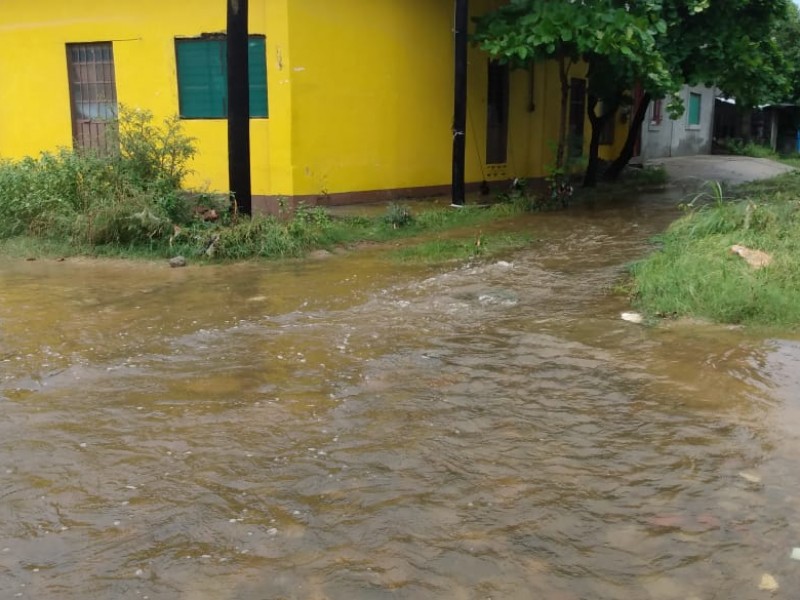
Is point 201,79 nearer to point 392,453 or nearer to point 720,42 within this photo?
point 720,42

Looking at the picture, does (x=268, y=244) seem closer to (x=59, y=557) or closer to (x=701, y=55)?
(x=59, y=557)

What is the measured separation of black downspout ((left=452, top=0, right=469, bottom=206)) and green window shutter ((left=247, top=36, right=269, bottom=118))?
2.81m

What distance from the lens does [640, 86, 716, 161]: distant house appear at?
22344mm

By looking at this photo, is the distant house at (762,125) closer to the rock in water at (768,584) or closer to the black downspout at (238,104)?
the black downspout at (238,104)

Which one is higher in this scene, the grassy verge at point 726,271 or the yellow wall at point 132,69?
the yellow wall at point 132,69

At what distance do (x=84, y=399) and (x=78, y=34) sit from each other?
30.1 feet

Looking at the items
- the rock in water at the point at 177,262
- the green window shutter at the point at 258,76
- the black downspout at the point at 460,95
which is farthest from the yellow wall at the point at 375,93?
the rock in water at the point at 177,262

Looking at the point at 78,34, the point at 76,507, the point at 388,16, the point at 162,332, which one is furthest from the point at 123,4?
the point at 76,507

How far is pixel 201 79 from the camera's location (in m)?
10.9

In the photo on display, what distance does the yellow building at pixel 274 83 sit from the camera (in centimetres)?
1048

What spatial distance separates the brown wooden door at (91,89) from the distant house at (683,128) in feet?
48.9

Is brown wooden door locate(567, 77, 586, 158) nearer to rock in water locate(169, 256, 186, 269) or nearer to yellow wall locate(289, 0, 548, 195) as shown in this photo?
yellow wall locate(289, 0, 548, 195)

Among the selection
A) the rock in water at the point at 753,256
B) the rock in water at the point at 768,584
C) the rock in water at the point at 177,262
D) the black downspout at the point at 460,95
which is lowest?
the rock in water at the point at 768,584

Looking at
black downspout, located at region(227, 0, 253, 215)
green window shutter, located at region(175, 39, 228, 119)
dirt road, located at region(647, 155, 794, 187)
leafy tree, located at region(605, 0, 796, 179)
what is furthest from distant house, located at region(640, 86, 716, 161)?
black downspout, located at region(227, 0, 253, 215)
